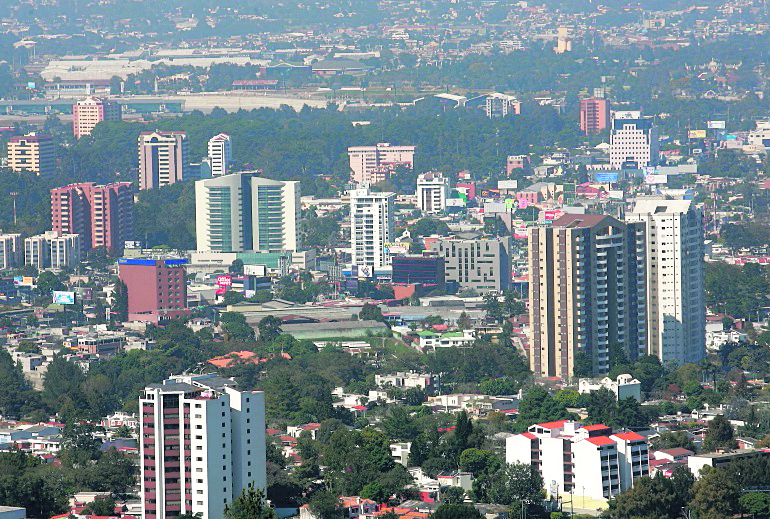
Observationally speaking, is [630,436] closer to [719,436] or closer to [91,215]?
[719,436]

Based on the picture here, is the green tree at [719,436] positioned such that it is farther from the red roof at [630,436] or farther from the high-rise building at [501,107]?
the high-rise building at [501,107]

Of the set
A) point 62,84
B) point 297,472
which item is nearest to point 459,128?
point 62,84

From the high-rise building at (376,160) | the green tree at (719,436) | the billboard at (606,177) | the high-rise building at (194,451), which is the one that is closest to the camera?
the high-rise building at (194,451)

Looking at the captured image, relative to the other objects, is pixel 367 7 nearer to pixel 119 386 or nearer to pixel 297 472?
pixel 119 386

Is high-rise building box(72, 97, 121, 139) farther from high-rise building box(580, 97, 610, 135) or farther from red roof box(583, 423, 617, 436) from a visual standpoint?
red roof box(583, 423, 617, 436)

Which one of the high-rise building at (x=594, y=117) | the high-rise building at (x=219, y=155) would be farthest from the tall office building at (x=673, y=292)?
the high-rise building at (x=594, y=117)

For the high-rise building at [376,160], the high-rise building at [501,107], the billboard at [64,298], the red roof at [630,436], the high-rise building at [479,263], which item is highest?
the high-rise building at [501,107]
